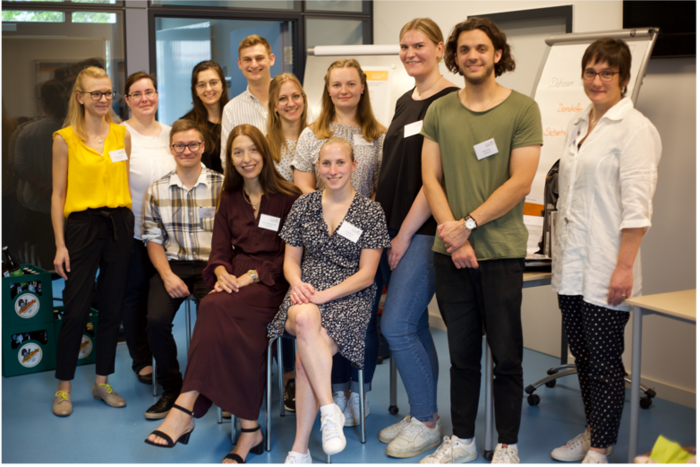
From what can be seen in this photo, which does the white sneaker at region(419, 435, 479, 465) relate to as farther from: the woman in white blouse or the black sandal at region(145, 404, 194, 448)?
the black sandal at region(145, 404, 194, 448)

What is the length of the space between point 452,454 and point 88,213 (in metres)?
2.09

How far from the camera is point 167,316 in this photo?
3082 mm

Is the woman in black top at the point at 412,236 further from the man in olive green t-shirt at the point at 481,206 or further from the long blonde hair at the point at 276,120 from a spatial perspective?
the long blonde hair at the point at 276,120

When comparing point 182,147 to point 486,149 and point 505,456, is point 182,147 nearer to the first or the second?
point 486,149

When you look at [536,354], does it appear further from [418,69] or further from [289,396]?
[418,69]

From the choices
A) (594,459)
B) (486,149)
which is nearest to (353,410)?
(594,459)

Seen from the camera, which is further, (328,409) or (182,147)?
(182,147)

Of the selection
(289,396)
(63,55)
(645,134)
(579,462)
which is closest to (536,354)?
(579,462)

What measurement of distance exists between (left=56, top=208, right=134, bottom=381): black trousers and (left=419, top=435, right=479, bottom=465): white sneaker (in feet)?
5.84

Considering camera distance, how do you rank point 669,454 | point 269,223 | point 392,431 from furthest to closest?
1. point 269,223
2. point 392,431
3. point 669,454

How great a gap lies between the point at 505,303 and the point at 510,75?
2.28 m

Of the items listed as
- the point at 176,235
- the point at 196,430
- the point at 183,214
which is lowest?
the point at 196,430

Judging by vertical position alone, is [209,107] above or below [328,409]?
above

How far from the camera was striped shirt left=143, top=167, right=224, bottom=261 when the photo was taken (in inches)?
125
